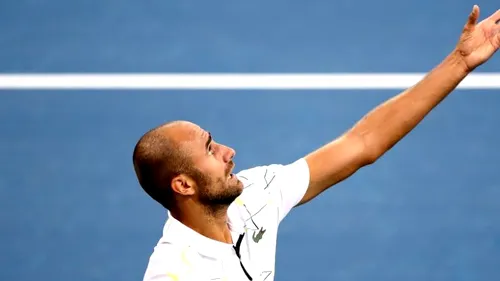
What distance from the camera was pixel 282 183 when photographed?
583 cm

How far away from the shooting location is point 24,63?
866 centimetres

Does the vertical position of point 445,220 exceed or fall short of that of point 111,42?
it falls short

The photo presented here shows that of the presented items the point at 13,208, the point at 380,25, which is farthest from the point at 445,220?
the point at 13,208

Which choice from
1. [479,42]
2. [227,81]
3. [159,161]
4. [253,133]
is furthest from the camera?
[227,81]

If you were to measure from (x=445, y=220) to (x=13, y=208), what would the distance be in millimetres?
2725

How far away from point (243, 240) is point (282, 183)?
37 cm

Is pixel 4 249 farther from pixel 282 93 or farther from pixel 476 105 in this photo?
pixel 476 105

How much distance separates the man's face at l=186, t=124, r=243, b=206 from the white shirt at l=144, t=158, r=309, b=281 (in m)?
0.18

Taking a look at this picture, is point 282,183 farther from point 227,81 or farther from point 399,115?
point 227,81

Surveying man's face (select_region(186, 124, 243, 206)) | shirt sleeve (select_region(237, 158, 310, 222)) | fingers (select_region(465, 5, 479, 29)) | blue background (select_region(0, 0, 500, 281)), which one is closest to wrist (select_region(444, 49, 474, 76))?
fingers (select_region(465, 5, 479, 29))

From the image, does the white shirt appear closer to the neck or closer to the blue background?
the neck

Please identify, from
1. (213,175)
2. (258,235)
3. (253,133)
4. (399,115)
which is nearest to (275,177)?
(258,235)

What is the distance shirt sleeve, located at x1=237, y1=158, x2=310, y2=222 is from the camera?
5801 millimetres

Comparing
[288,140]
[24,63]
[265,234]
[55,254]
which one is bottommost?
[265,234]
